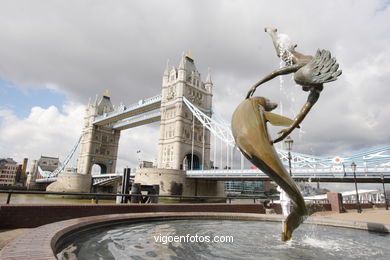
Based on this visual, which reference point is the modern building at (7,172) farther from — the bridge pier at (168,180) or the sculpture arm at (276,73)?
the sculpture arm at (276,73)

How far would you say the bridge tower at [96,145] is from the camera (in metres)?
61.6

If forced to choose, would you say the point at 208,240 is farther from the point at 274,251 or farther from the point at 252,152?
the point at 252,152

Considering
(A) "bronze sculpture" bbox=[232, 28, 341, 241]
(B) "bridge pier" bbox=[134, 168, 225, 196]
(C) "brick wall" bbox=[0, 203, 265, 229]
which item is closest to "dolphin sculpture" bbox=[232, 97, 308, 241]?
(A) "bronze sculpture" bbox=[232, 28, 341, 241]

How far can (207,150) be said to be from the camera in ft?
154

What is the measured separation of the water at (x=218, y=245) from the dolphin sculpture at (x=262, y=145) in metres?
0.53

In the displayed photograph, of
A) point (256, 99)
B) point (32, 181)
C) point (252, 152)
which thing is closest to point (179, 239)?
point (252, 152)

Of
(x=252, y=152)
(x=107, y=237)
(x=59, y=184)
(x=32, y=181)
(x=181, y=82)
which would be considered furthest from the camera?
(x=32, y=181)

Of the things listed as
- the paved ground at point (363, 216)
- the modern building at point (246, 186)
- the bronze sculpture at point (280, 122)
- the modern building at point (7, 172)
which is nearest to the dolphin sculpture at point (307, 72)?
A: the bronze sculpture at point (280, 122)

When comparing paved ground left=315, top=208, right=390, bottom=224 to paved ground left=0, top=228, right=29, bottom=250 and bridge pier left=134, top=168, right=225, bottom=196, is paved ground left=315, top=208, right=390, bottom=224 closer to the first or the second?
paved ground left=0, top=228, right=29, bottom=250

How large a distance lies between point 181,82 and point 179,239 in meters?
42.1

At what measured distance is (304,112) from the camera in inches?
137

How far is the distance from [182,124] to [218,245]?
129 feet

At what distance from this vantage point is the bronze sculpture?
3.14 metres

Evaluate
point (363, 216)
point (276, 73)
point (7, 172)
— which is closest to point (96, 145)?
point (7, 172)
